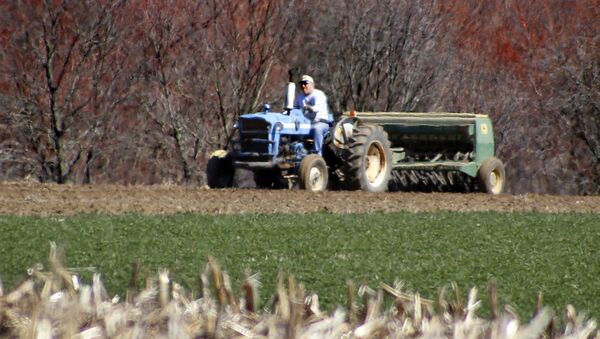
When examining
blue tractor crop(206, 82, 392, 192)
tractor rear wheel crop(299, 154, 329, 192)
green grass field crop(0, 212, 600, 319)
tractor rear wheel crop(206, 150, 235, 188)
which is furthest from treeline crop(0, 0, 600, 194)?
green grass field crop(0, 212, 600, 319)

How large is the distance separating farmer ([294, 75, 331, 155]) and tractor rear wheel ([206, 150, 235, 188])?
138 centimetres

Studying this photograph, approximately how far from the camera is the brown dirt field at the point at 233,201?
13.7m

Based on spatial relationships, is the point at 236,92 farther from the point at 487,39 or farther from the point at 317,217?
the point at 317,217

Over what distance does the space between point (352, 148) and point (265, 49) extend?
20.8 feet

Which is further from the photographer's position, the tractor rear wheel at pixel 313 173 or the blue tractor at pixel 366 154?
the blue tractor at pixel 366 154

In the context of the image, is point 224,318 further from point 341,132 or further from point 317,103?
point 341,132

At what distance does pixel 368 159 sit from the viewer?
19.4 m

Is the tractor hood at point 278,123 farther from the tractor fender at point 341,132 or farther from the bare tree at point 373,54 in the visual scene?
the bare tree at point 373,54

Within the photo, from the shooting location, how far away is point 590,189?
27.4 meters

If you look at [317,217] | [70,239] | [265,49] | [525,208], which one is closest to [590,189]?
[265,49]

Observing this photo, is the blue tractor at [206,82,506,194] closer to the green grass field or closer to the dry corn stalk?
the green grass field

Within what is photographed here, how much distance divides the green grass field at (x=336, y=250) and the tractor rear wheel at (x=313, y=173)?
15.6ft

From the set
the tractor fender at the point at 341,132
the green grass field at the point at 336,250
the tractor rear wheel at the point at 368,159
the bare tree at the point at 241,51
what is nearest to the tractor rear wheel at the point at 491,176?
the tractor rear wheel at the point at 368,159

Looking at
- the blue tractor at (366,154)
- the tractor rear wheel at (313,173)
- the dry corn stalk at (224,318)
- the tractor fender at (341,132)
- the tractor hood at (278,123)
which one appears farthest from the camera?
the tractor fender at (341,132)
